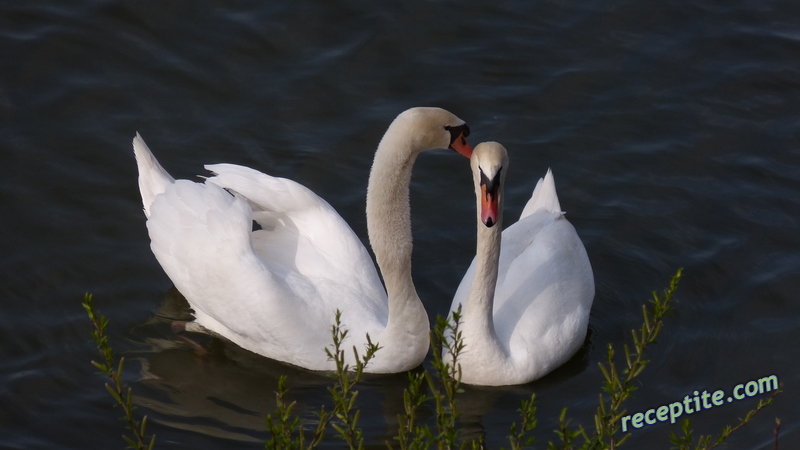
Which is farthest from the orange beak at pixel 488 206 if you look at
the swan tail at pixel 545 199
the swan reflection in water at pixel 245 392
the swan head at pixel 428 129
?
the swan tail at pixel 545 199

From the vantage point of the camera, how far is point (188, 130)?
10320 millimetres

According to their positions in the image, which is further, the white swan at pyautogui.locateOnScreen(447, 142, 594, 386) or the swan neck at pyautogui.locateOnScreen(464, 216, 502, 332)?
the swan neck at pyautogui.locateOnScreen(464, 216, 502, 332)

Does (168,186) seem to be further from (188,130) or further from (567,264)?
(567,264)

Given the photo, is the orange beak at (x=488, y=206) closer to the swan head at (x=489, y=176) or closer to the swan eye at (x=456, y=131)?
the swan head at (x=489, y=176)

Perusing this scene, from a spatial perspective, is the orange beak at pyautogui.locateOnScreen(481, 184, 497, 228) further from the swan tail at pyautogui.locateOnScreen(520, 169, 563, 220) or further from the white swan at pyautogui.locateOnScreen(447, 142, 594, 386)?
the swan tail at pyautogui.locateOnScreen(520, 169, 563, 220)

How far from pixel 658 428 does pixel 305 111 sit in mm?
4803

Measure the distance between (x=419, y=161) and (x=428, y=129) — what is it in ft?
10.6

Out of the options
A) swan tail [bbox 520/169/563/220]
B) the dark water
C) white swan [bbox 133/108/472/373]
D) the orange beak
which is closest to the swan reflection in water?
the dark water

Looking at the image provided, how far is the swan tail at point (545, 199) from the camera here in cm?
885

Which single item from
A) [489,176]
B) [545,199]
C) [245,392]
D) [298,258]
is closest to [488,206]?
[489,176]

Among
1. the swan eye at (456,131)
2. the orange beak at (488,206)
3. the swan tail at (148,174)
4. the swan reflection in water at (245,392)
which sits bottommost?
the swan reflection in water at (245,392)

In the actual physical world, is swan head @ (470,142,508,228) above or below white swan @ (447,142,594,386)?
above

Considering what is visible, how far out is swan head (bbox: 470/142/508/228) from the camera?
6816 millimetres

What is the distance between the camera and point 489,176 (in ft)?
22.4
